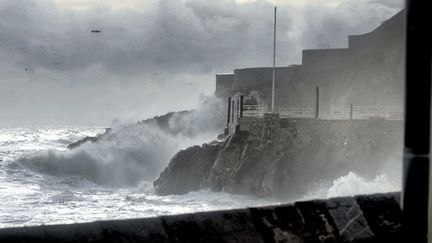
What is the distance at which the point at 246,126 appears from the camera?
34625mm

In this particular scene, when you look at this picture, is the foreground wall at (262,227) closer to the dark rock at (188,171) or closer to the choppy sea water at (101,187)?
the choppy sea water at (101,187)

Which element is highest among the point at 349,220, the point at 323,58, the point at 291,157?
the point at 323,58

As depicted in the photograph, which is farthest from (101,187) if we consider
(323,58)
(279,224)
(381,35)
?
(279,224)

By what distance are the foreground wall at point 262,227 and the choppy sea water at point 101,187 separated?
24.8ft

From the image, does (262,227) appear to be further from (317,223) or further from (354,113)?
(354,113)

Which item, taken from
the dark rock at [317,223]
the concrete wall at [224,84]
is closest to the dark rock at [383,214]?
the dark rock at [317,223]

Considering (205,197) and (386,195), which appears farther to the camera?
(205,197)

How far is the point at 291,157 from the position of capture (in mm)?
31219

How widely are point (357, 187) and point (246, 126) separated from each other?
10.2 m

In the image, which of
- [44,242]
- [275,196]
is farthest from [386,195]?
[275,196]

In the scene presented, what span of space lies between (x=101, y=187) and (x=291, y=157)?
54.9ft

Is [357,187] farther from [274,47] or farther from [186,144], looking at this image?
[186,144]

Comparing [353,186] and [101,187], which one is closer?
[353,186]

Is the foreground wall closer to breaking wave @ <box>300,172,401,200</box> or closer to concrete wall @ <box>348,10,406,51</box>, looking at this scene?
breaking wave @ <box>300,172,401,200</box>
